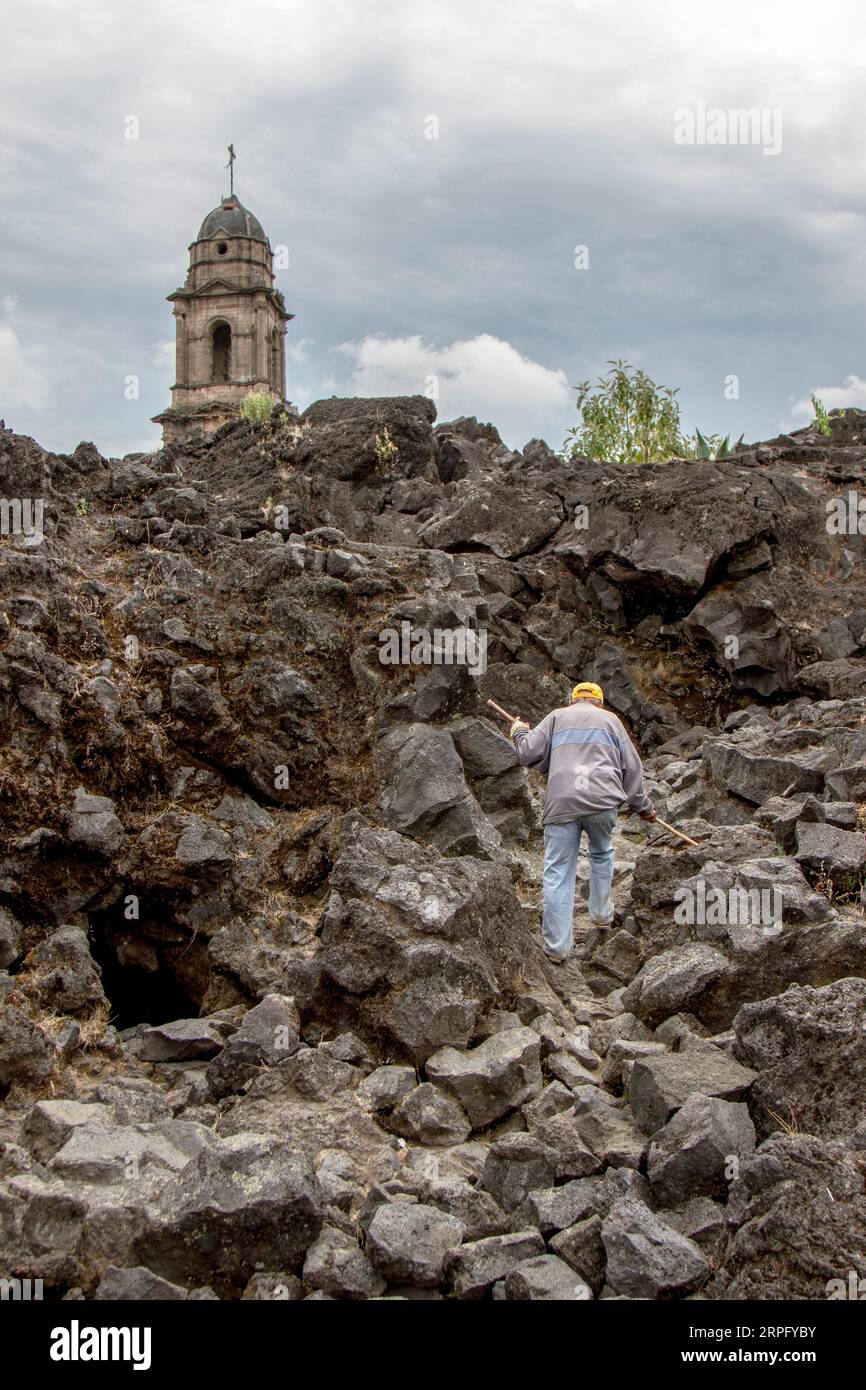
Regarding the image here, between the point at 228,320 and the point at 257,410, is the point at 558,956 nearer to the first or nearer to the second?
the point at 257,410

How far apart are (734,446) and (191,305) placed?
3141cm

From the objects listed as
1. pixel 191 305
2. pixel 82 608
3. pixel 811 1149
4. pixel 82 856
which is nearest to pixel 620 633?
pixel 82 608

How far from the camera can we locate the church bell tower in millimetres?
44438

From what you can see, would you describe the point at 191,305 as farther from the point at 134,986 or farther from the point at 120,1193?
the point at 120,1193

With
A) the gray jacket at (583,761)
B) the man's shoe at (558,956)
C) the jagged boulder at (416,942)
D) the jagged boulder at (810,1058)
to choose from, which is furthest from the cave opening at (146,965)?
the jagged boulder at (810,1058)

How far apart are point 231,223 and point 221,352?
6065 millimetres

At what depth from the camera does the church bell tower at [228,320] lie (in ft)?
146

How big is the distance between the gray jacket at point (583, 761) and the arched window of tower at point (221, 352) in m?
40.5

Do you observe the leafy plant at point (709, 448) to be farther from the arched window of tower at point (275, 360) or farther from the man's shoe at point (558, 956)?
the arched window of tower at point (275, 360)

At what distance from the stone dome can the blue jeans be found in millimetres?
45034

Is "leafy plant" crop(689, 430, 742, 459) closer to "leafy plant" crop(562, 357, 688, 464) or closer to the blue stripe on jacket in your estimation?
"leafy plant" crop(562, 357, 688, 464)

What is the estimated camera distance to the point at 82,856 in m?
7.41

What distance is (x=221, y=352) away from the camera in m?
46.2
